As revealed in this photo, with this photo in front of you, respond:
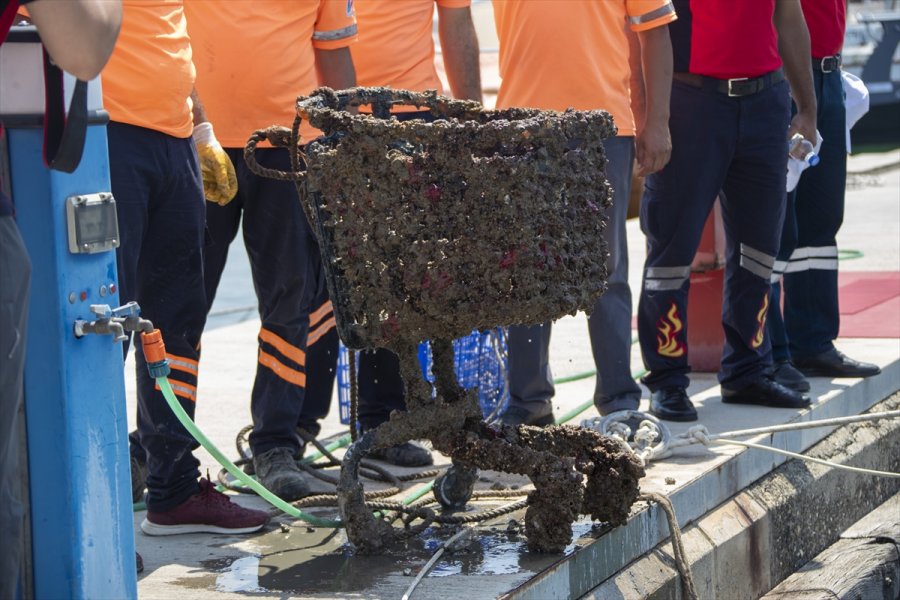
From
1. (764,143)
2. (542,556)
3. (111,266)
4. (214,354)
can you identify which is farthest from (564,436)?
(214,354)

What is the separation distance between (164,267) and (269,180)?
0.66 m

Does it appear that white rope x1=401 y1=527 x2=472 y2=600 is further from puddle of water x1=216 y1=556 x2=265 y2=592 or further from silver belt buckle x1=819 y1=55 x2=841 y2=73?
silver belt buckle x1=819 y1=55 x2=841 y2=73

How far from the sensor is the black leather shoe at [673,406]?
571cm

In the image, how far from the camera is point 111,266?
316cm

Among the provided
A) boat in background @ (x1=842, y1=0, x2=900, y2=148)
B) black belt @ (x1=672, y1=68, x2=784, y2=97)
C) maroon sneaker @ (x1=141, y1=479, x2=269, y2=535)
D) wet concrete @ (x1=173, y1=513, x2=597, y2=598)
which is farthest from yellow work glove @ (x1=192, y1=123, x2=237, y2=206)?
boat in background @ (x1=842, y1=0, x2=900, y2=148)

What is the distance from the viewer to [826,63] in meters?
6.56

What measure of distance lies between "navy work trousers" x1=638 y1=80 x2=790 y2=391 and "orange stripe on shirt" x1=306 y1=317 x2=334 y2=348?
1.38 meters

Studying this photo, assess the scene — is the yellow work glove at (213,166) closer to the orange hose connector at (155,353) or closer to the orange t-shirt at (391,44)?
the orange t-shirt at (391,44)

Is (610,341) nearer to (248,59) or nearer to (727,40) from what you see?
(727,40)

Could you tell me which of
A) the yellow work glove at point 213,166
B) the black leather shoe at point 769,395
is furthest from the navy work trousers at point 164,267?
the black leather shoe at point 769,395

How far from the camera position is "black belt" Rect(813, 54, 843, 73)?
6.55 m

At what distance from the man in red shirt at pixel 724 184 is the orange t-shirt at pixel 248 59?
1.65 meters

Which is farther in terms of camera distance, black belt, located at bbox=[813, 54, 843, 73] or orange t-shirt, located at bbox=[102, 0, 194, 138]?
black belt, located at bbox=[813, 54, 843, 73]

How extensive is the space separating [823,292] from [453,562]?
3321 millimetres
